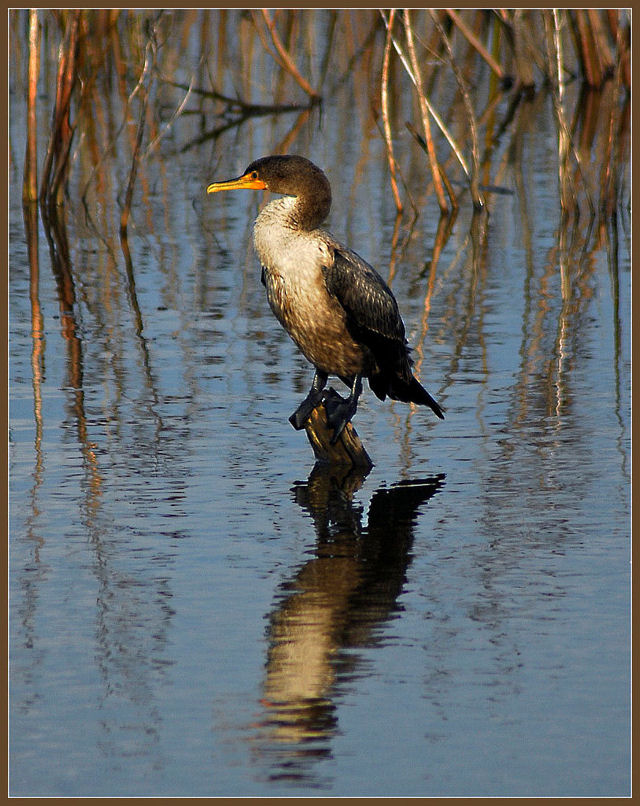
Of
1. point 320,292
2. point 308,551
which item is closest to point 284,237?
point 320,292

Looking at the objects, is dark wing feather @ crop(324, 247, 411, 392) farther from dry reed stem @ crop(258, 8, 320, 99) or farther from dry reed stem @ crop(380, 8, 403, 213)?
dry reed stem @ crop(258, 8, 320, 99)

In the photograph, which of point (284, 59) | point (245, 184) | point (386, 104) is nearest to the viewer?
point (245, 184)

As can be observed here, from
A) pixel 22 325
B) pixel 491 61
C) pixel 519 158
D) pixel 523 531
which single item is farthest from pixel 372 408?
pixel 491 61

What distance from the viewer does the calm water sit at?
3.80 m

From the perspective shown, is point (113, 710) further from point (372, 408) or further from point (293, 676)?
point (372, 408)

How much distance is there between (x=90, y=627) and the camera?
4.55 meters

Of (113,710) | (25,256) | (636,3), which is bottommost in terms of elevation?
(113,710)

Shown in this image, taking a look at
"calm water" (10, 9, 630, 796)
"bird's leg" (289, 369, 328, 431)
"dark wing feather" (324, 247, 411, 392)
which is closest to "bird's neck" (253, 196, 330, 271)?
"dark wing feather" (324, 247, 411, 392)

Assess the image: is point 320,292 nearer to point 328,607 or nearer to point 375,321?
point 375,321

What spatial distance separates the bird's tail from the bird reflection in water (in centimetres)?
53

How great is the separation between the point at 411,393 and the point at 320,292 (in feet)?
2.34

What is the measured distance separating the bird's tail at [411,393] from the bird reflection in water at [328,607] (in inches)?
20.9

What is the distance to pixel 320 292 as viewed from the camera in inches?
245

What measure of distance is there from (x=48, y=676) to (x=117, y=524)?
4.35 ft
